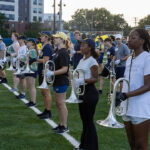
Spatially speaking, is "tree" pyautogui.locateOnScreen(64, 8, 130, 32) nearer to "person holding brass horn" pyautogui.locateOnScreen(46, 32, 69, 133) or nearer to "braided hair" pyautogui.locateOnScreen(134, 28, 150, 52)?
"person holding brass horn" pyautogui.locateOnScreen(46, 32, 69, 133)

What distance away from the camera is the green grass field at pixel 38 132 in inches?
198

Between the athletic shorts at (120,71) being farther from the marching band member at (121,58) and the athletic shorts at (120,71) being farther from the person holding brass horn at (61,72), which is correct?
the person holding brass horn at (61,72)

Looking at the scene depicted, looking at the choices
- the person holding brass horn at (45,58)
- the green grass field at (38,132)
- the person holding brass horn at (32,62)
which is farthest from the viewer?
the person holding brass horn at (32,62)

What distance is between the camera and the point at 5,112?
7.37 meters

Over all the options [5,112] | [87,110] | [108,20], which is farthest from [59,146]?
[108,20]

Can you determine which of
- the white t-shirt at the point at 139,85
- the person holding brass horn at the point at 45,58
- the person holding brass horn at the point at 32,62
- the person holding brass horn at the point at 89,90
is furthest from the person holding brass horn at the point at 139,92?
the person holding brass horn at the point at 32,62

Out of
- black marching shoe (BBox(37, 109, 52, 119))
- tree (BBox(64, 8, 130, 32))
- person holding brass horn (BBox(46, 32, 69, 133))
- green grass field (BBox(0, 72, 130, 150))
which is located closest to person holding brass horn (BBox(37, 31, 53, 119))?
black marching shoe (BBox(37, 109, 52, 119))

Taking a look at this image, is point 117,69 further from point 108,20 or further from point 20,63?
point 108,20

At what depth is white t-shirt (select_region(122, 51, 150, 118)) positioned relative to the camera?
3113 millimetres

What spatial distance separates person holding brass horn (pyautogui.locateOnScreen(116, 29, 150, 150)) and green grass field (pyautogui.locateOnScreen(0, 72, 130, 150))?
1.85 meters

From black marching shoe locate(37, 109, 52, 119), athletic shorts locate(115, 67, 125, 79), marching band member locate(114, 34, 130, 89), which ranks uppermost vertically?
marching band member locate(114, 34, 130, 89)

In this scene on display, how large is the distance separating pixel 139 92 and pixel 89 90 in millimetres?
1297

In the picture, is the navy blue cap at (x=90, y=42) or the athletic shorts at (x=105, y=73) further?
the navy blue cap at (x=90, y=42)

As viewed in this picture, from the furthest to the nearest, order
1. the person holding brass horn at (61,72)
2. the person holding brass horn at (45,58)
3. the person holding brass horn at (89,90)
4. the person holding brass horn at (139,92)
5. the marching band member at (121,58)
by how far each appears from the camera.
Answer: the marching band member at (121,58)
the person holding brass horn at (45,58)
the person holding brass horn at (61,72)
the person holding brass horn at (89,90)
the person holding brass horn at (139,92)
